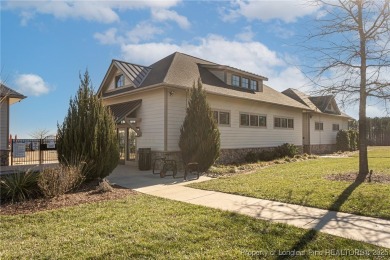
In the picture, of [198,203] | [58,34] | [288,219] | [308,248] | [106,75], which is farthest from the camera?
[106,75]

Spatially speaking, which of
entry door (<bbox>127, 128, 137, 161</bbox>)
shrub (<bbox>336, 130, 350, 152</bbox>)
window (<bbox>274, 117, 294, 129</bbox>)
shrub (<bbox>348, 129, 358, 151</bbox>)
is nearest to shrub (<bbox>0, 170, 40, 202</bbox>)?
entry door (<bbox>127, 128, 137, 161</bbox>)

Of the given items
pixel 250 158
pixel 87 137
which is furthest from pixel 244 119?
pixel 87 137

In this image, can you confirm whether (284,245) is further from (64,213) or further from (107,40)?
(107,40)

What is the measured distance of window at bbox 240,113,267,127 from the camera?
18.6 metres

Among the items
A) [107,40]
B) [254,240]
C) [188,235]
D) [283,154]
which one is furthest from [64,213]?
[283,154]

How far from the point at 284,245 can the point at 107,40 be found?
39.3 feet

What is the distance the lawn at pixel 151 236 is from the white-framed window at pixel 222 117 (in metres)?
10.5

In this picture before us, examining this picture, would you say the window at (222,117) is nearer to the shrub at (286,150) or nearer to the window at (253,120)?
the window at (253,120)

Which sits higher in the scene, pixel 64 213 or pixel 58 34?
pixel 58 34

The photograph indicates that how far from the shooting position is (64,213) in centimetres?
632

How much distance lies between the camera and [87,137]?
374 inches

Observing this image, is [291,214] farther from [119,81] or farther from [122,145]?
[119,81]

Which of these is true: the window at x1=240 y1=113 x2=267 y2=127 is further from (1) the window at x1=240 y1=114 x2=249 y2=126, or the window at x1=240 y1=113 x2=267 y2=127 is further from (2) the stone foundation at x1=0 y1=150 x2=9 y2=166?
(2) the stone foundation at x1=0 y1=150 x2=9 y2=166

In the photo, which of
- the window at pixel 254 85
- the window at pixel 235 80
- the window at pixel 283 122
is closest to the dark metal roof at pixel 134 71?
the window at pixel 235 80
